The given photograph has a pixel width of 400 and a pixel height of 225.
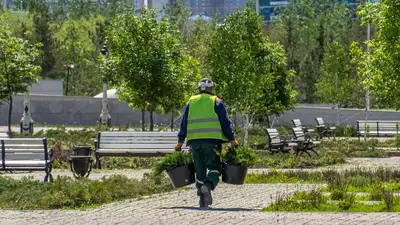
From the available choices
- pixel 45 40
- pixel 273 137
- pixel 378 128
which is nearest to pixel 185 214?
pixel 273 137

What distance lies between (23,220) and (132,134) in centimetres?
1231

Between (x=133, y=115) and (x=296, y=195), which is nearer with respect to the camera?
(x=296, y=195)

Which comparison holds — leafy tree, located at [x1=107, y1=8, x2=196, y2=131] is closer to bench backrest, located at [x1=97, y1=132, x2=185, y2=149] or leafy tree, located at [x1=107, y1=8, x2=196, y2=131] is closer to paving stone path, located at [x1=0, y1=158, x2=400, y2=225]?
bench backrest, located at [x1=97, y1=132, x2=185, y2=149]

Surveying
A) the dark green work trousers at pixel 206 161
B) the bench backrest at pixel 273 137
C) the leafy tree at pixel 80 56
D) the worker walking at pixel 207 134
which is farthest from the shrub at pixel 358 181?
the leafy tree at pixel 80 56

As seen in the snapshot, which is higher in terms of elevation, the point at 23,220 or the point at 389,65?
the point at 389,65

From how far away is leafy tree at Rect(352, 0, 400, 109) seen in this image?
21422mm

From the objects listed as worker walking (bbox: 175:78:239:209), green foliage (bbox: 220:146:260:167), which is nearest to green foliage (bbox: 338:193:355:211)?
green foliage (bbox: 220:146:260:167)

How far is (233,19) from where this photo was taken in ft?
112

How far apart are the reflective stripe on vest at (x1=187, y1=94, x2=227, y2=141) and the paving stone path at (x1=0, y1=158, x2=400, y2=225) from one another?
96cm

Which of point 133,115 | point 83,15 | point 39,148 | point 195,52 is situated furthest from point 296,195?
point 83,15

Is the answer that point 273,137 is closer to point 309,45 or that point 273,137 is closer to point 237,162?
point 237,162

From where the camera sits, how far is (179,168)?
14375 mm

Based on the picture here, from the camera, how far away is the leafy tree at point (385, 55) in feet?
70.3

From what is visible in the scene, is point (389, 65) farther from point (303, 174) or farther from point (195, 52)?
point (195, 52)
